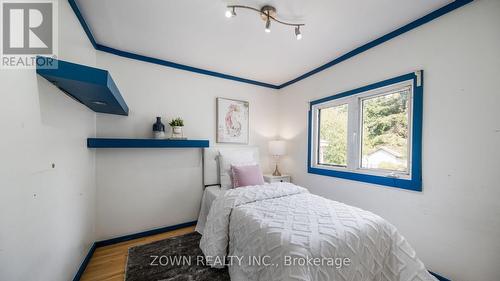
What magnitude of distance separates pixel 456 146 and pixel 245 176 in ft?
7.20

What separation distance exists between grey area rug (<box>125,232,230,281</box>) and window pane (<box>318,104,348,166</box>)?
212cm

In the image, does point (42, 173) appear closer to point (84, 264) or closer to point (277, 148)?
point (84, 264)

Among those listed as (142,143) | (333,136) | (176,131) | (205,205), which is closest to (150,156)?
(142,143)

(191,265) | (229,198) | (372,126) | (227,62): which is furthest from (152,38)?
(372,126)

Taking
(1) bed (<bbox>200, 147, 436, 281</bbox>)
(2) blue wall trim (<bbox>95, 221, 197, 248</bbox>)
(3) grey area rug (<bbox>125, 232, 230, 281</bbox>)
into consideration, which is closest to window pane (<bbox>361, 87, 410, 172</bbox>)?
(1) bed (<bbox>200, 147, 436, 281</bbox>)

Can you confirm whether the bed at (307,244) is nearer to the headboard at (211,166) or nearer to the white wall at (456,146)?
the white wall at (456,146)

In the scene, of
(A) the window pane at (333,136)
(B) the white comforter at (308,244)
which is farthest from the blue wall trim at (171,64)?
(B) the white comforter at (308,244)

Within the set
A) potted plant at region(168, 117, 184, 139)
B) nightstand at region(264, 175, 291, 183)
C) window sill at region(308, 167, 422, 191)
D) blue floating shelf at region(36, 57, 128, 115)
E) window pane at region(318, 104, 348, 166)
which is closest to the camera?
blue floating shelf at region(36, 57, 128, 115)

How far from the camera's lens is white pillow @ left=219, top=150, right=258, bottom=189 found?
9.18ft

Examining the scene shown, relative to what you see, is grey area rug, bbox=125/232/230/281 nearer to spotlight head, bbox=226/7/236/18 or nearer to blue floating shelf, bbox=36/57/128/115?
blue floating shelf, bbox=36/57/128/115

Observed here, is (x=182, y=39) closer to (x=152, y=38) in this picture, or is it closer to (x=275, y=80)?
Answer: (x=152, y=38)

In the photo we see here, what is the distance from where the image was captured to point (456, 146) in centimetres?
164

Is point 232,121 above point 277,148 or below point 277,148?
above

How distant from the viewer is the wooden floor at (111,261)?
5.75ft
